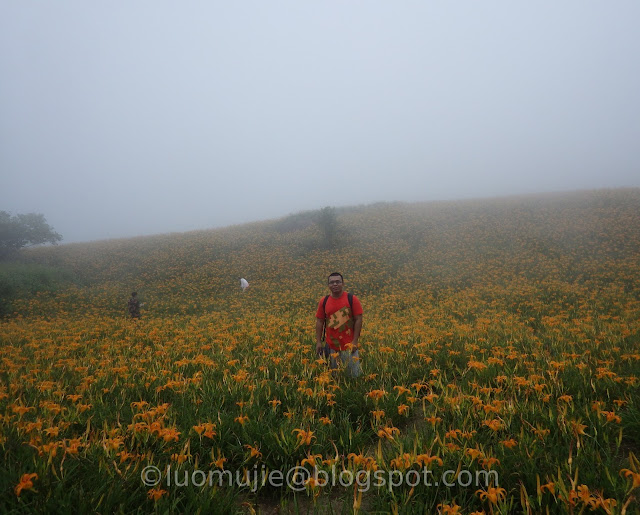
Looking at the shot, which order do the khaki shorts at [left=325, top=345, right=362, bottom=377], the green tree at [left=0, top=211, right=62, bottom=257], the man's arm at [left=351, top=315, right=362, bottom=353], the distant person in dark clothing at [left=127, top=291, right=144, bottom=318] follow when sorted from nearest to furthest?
the khaki shorts at [left=325, top=345, right=362, bottom=377] → the man's arm at [left=351, top=315, right=362, bottom=353] → the distant person in dark clothing at [left=127, top=291, right=144, bottom=318] → the green tree at [left=0, top=211, right=62, bottom=257]

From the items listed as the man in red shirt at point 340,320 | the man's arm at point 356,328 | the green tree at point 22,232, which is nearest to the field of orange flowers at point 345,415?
the man in red shirt at point 340,320

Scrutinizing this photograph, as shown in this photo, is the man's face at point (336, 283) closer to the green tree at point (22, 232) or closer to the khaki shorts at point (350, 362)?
the khaki shorts at point (350, 362)

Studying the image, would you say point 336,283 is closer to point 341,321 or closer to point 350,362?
point 341,321

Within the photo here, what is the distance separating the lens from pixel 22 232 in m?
31.3

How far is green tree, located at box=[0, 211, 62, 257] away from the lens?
29.6 metres

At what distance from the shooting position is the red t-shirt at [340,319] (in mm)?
5059

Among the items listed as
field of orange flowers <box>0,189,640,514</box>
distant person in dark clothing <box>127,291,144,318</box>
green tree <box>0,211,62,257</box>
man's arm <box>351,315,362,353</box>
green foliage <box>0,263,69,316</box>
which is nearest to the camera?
field of orange flowers <box>0,189,640,514</box>

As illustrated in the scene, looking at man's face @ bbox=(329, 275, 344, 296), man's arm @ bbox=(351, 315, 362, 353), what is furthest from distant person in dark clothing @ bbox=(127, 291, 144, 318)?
man's arm @ bbox=(351, 315, 362, 353)

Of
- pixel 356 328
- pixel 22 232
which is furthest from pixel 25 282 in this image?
pixel 356 328

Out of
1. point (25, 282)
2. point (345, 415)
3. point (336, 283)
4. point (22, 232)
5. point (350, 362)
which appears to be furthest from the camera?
point (22, 232)

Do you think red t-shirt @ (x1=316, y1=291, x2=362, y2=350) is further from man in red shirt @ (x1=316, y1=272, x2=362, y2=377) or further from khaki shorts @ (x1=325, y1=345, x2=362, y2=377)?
khaki shorts @ (x1=325, y1=345, x2=362, y2=377)

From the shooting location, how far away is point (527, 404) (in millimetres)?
3463

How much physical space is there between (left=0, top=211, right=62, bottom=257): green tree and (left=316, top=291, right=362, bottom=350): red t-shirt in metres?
38.8

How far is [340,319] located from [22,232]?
40838mm
